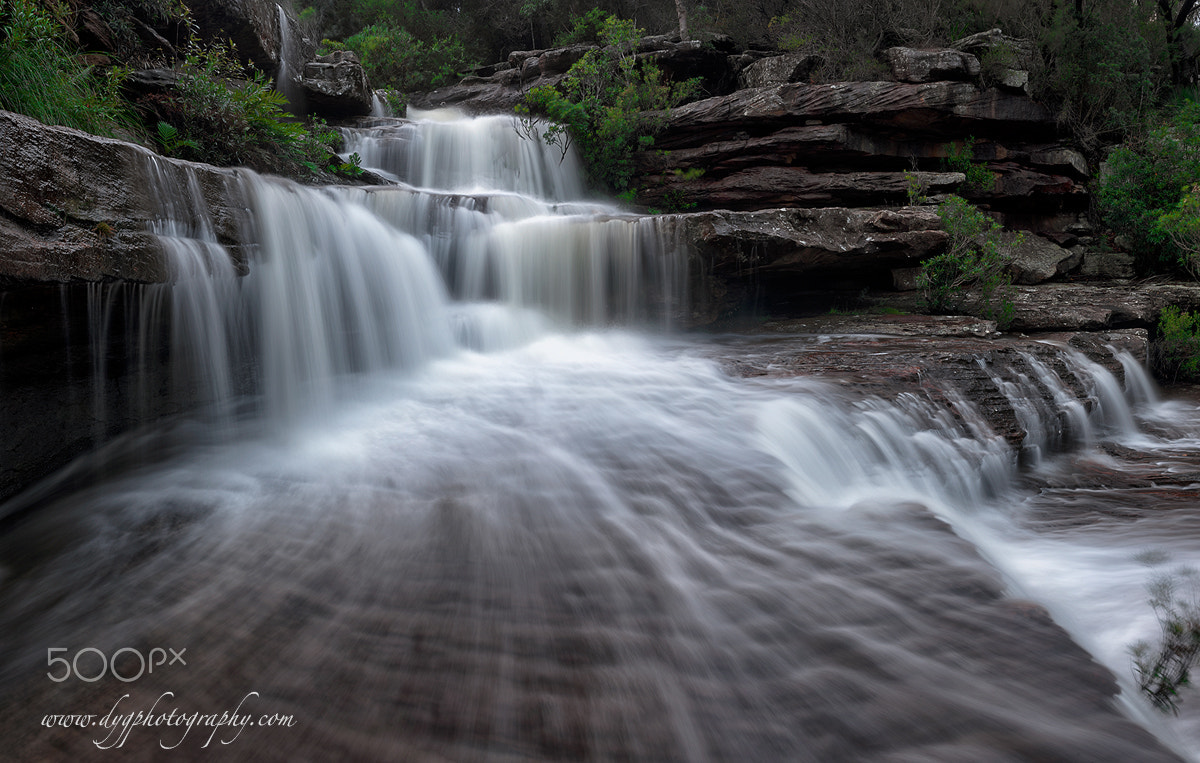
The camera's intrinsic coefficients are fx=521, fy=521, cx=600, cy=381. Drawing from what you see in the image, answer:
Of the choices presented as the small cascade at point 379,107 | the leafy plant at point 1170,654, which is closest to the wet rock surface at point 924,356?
the leafy plant at point 1170,654

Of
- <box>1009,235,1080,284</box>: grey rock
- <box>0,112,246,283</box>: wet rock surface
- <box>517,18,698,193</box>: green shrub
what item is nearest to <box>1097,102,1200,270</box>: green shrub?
<box>1009,235,1080,284</box>: grey rock

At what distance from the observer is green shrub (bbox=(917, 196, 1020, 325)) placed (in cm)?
663

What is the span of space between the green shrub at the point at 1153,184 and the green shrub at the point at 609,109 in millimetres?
7845

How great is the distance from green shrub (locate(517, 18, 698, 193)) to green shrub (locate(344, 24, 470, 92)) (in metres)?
6.89

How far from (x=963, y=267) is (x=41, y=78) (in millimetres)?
9222

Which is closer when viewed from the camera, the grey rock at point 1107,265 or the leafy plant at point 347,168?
the leafy plant at point 347,168

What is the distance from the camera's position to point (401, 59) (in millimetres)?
15203

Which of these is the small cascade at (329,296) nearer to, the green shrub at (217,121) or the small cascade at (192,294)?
the small cascade at (192,294)

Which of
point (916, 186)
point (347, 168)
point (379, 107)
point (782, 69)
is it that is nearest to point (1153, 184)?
point (916, 186)

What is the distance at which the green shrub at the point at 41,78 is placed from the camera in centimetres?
372

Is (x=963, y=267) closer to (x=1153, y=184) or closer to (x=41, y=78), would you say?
(x=1153, y=184)

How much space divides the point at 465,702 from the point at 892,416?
370 cm

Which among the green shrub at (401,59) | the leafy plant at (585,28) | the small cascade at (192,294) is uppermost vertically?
the leafy plant at (585,28)

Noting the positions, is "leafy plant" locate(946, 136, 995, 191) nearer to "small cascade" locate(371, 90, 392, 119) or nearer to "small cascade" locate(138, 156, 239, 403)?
"small cascade" locate(138, 156, 239, 403)
